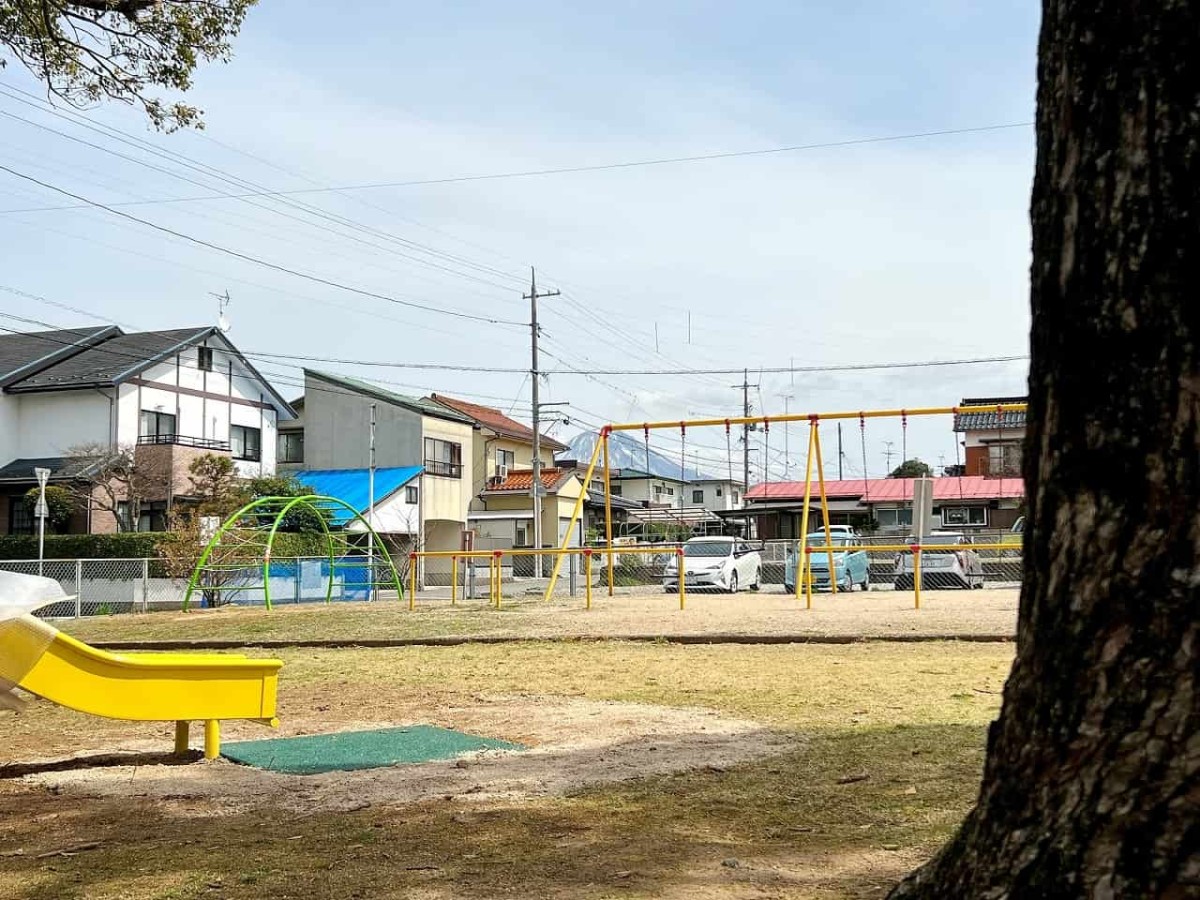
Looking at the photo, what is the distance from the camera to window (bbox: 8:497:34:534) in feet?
99.0

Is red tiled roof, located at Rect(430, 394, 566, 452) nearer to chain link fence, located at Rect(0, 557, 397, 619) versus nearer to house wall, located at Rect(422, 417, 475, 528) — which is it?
house wall, located at Rect(422, 417, 475, 528)

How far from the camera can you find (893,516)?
138ft

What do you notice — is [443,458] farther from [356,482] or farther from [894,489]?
[894,489]

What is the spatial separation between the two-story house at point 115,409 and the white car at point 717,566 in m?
14.2

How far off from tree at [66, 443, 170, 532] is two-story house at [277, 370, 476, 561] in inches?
346

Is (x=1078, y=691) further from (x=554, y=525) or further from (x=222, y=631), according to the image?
(x=554, y=525)

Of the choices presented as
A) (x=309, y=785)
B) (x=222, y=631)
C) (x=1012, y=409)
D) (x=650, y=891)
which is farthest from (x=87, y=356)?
(x=650, y=891)

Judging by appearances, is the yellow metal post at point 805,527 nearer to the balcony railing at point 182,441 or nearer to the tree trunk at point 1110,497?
the tree trunk at point 1110,497

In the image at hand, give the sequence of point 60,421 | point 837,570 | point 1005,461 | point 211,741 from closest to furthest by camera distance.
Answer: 1. point 211,741
2. point 837,570
3. point 60,421
4. point 1005,461

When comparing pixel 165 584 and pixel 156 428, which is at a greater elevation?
pixel 156 428

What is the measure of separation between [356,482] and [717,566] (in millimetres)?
17212

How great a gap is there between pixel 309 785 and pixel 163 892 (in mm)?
1672

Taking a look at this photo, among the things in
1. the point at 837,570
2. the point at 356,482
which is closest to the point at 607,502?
the point at 837,570

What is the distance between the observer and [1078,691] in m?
1.87
